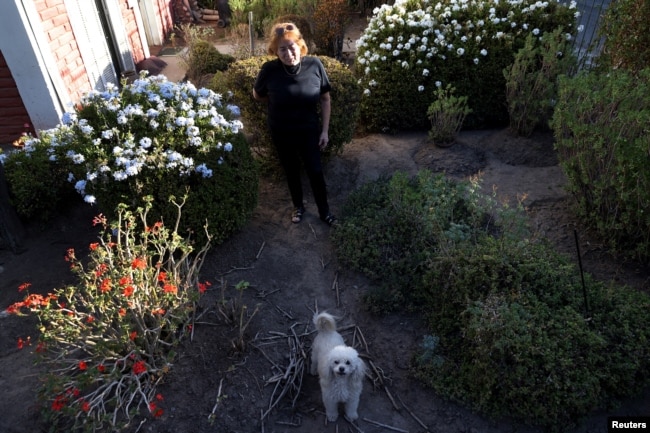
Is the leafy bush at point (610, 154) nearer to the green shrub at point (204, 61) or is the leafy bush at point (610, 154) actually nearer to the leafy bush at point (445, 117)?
the leafy bush at point (445, 117)

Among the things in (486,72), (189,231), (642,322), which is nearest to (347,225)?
(189,231)

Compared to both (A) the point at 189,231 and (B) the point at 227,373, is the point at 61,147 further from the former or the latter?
(B) the point at 227,373

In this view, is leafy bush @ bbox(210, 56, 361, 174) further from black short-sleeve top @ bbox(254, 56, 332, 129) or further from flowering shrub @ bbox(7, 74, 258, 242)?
black short-sleeve top @ bbox(254, 56, 332, 129)

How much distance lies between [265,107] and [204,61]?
388 cm

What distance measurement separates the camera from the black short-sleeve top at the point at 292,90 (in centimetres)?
379

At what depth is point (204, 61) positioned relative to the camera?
26.2ft

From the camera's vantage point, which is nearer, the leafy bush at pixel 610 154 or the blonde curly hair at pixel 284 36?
the leafy bush at pixel 610 154

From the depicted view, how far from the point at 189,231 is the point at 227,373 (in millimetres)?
1359

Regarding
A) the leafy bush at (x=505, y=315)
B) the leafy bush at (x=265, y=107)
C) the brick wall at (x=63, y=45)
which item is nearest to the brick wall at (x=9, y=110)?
the brick wall at (x=63, y=45)

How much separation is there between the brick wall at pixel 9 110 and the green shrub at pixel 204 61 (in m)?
3.07

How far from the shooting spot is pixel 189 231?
381 cm

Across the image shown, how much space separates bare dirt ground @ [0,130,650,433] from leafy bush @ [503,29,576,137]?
16.1 inches

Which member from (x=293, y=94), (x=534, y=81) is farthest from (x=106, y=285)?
(x=534, y=81)

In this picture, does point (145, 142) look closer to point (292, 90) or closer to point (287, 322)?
point (292, 90)
